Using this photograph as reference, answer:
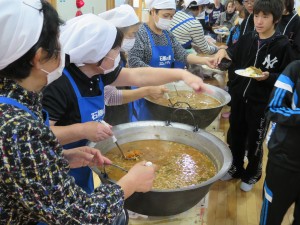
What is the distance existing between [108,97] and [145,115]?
0.34 metres

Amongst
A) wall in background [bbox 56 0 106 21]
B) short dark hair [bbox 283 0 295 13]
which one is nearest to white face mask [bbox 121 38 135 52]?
wall in background [bbox 56 0 106 21]

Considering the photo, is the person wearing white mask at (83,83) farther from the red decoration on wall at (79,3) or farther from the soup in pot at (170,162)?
the red decoration on wall at (79,3)

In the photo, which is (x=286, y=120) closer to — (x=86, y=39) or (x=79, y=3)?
(x=86, y=39)

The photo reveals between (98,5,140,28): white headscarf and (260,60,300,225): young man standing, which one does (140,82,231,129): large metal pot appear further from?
(98,5,140,28): white headscarf

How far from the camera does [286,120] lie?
5.12 feet

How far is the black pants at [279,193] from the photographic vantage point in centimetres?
166

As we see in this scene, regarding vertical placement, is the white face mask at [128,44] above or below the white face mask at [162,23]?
below

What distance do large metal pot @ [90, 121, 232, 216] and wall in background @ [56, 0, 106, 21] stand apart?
2445mm

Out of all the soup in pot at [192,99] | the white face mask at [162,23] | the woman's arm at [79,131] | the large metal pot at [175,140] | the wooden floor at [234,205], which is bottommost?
the wooden floor at [234,205]

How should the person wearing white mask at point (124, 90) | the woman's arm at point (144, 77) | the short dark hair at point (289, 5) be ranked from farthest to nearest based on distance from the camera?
the short dark hair at point (289, 5) < the person wearing white mask at point (124, 90) < the woman's arm at point (144, 77)

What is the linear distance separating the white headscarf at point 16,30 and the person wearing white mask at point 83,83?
451mm

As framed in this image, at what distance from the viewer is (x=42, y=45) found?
702 millimetres

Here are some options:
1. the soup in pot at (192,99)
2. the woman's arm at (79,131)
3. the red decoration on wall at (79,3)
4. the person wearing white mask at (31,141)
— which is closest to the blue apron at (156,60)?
the soup in pot at (192,99)

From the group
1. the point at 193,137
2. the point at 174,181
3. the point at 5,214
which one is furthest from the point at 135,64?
the point at 5,214
